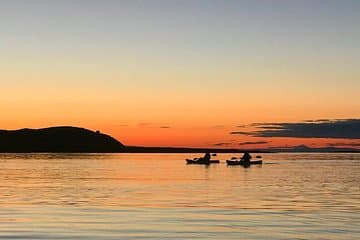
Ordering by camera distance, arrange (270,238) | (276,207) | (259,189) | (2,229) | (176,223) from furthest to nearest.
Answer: (259,189)
(276,207)
(176,223)
(2,229)
(270,238)

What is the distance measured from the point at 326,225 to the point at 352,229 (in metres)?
1.87

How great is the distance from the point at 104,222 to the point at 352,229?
12.8m

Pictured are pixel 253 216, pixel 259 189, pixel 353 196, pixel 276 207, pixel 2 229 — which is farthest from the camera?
pixel 259 189

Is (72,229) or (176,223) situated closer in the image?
(72,229)

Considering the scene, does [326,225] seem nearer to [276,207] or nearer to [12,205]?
[276,207]

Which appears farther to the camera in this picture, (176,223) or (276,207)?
(276,207)

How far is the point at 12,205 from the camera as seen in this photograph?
46.6m

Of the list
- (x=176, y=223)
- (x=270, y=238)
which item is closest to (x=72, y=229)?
(x=176, y=223)

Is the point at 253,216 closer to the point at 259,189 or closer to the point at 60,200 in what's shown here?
the point at 60,200

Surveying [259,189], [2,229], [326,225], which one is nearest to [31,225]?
[2,229]

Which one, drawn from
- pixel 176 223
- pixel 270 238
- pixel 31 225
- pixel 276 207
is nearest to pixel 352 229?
pixel 270 238

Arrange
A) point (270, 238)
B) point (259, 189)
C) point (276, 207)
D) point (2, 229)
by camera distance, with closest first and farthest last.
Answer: point (270, 238) < point (2, 229) < point (276, 207) < point (259, 189)

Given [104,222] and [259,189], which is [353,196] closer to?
[259,189]

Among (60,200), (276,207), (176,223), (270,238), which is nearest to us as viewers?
(270,238)
